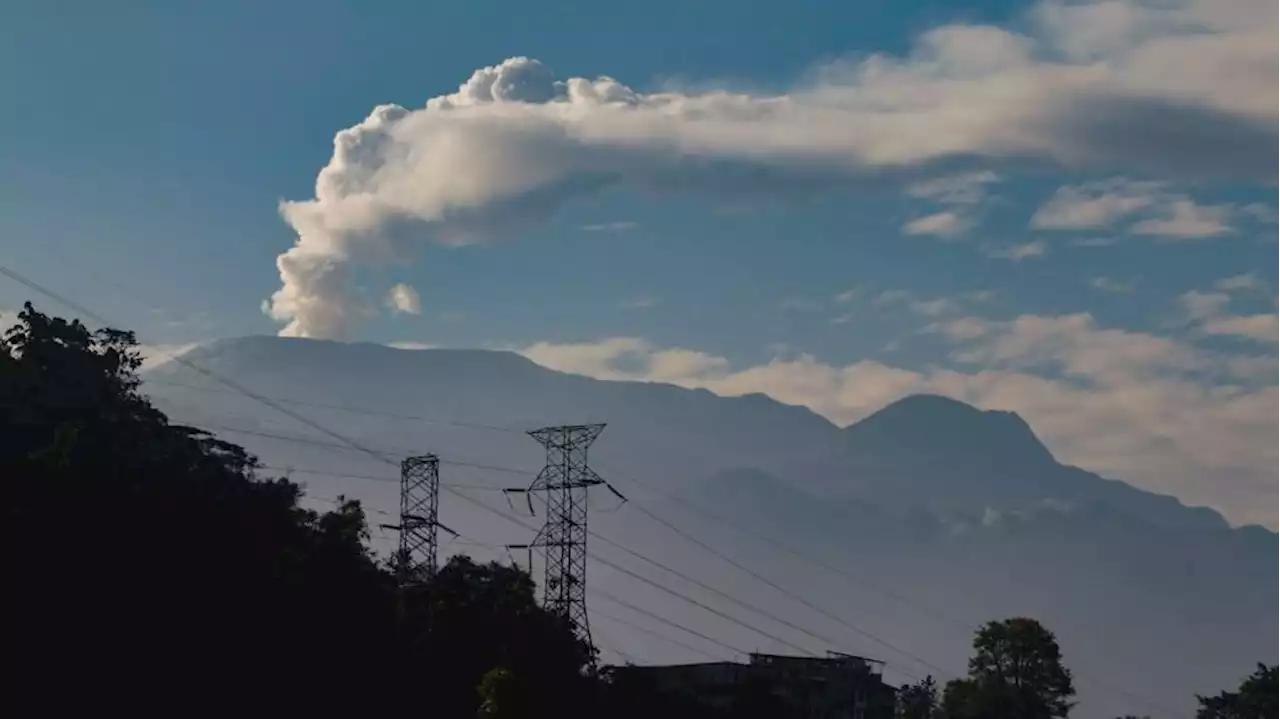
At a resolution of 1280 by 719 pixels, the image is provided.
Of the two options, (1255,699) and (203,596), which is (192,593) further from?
(1255,699)

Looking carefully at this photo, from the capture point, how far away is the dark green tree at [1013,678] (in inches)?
5177

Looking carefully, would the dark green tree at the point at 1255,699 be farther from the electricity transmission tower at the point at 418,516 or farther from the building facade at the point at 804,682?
the electricity transmission tower at the point at 418,516

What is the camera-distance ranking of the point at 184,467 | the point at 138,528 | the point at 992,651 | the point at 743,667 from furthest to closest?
the point at 743,667 < the point at 992,651 < the point at 184,467 < the point at 138,528

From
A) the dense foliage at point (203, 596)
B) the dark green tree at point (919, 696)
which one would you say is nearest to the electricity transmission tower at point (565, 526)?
the dense foliage at point (203, 596)

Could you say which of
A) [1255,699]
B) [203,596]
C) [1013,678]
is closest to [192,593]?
[203,596]

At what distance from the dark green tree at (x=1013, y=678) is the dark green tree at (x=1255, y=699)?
27531 mm

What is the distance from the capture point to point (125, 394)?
111 metres

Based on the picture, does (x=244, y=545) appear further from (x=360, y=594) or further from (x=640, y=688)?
(x=640, y=688)

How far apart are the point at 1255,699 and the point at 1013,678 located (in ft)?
99.0

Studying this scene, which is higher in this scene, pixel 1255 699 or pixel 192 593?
pixel 1255 699

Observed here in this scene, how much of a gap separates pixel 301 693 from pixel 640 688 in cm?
3516

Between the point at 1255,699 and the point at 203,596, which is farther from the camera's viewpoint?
the point at 1255,699

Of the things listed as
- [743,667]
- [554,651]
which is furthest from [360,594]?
[743,667]

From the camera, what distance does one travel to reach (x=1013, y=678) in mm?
135375
